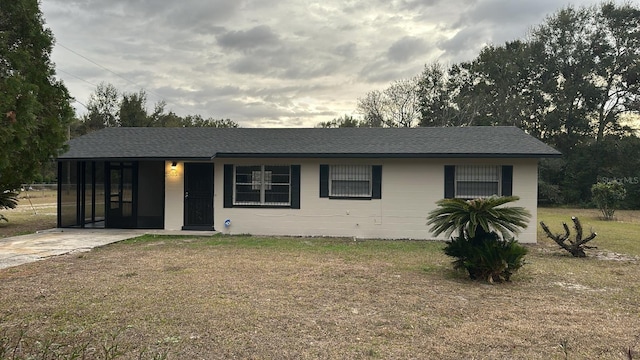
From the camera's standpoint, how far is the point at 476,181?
423 inches

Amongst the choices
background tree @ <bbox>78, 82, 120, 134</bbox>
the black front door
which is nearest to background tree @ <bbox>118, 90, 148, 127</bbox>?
background tree @ <bbox>78, 82, 120, 134</bbox>

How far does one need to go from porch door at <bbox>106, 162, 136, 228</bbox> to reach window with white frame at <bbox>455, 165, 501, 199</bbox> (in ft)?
30.6

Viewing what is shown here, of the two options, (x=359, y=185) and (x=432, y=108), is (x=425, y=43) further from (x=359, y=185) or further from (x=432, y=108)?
(x=432, y=108)

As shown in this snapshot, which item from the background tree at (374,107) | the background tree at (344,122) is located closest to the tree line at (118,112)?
the background tree at (344,122)

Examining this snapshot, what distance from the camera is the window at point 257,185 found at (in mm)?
11359

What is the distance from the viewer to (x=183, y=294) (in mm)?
5246

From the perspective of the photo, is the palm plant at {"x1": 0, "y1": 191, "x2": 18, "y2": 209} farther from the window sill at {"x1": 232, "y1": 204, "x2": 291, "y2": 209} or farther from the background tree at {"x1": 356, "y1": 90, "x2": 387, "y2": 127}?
the background tree at {"x1": 356, "y1": 90, "x2": 387, "y2": 127}

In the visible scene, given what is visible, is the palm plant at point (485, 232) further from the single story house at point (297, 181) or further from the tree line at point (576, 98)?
the tree line at point (576, 98)

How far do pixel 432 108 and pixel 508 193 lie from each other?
23.6 m

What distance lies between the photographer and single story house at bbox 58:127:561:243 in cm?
1069

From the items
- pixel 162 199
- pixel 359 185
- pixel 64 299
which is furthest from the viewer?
pixel 162 199

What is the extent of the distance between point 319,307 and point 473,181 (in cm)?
741

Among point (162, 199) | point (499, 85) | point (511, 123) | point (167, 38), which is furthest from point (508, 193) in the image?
point (499, 85)

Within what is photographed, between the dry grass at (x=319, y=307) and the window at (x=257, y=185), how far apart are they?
357cm
